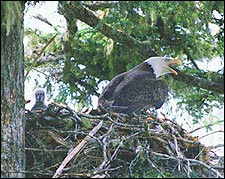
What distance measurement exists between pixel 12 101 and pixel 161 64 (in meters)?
3.64

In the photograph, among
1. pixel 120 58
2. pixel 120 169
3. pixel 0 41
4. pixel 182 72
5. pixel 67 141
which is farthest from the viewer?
pixel 120 58

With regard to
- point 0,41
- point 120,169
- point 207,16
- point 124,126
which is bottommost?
point 120,169

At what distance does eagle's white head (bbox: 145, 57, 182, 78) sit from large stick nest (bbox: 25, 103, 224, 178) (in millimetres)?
1600

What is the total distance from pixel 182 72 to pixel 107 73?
1.35 meters

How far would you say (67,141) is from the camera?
5.45m

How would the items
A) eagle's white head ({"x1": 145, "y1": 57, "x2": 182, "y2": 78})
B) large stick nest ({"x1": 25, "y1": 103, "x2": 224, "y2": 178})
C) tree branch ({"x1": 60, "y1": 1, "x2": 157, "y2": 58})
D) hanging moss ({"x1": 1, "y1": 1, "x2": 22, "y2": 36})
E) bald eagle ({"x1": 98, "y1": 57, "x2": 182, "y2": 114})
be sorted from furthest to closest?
eagle's white head ({"x1": 145, "y1": 57, "x2": 182, "y2": 78}) < tree branch ({"x1": 60, "y1": 1, "x2": 157, "y2": 58}) < bald eagle ({"x1": 98, "y1": 57, "x2": 182, "y2": 114}) < large stick nest ({"x1": 25, "y1": 103, "x2": 224, "y2": 178}) < hanging moss ({"x1": 1, "y1": 1, "x2": 22, "y2": 36})

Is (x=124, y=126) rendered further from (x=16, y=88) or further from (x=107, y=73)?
(x=107, y=73)

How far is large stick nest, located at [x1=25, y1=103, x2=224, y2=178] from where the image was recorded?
4.92m

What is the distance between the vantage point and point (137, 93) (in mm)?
6840

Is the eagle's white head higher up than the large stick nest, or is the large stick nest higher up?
the eagle's white head

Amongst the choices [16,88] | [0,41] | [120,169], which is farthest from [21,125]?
[120,169]

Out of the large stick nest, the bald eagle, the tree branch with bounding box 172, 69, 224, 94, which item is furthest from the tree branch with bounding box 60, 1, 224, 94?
the large stick nest

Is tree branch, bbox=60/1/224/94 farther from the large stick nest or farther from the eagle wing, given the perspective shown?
the large stick nest

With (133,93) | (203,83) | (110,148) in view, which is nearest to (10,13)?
(110,148)
